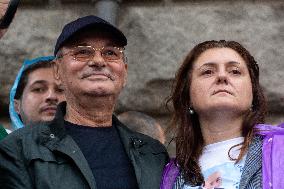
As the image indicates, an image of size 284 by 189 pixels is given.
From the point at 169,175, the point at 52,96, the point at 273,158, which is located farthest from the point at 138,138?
the point at 52,96

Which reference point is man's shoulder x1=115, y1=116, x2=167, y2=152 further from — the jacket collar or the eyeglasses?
the jacket collar

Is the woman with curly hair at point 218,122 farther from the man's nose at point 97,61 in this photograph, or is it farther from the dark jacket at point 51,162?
the man's nose at point 97,61

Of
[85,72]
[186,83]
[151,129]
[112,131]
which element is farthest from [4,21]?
[151,129]

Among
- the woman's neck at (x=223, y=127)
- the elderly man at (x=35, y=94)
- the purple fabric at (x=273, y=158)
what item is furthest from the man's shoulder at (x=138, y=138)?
the elderly man at (x=35, y=94)

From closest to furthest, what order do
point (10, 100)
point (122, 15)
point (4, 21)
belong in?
point (4, 21) → point (10, 100) → point (122, 15)

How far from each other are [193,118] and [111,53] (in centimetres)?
40

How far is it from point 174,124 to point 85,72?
423 mm

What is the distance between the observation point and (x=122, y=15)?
345cm

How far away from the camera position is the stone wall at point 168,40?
3.29 meters

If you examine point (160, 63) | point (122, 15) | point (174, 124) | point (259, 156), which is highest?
point (122, 15)

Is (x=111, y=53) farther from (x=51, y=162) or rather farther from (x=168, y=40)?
(x=168, y=40)

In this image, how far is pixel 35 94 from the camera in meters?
3.15

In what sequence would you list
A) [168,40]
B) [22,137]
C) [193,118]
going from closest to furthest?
[22,137], [193,118], [168,40]

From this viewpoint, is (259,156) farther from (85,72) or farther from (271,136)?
(85,72)
